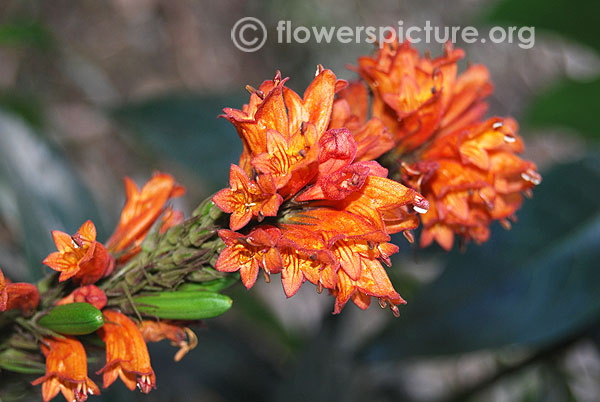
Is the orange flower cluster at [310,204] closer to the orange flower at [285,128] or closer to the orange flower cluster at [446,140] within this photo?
the orange flower at [285,128]

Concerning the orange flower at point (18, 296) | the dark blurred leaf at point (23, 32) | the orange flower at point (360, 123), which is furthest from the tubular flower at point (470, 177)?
the dark blurred leaf at point (23, 32)

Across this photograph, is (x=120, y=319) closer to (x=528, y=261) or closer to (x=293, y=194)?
(x=293, y=194)

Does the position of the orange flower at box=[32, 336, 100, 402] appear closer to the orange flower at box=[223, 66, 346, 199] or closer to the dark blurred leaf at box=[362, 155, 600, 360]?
the orange flower at box=[223, 66, 346, 199]

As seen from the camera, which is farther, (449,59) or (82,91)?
(82,91)

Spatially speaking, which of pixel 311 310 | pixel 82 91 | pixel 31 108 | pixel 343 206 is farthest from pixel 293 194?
pixel 82 91

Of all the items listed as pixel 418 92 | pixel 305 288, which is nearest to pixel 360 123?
pixel 418 92

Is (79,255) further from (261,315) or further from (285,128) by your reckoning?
(261,315)
